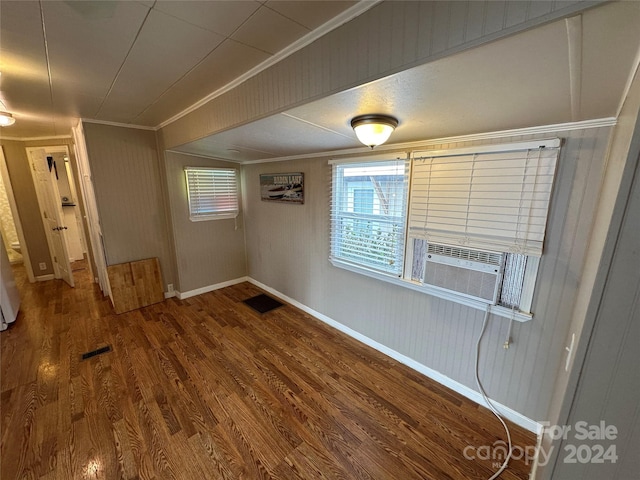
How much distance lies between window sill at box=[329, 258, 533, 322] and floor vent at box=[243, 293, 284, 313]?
1283mm

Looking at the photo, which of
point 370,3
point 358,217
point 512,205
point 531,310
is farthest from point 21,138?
point 531,310

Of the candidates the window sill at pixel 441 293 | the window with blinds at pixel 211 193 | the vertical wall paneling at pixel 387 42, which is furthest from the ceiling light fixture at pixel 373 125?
the window with blinds at pixel 211 193

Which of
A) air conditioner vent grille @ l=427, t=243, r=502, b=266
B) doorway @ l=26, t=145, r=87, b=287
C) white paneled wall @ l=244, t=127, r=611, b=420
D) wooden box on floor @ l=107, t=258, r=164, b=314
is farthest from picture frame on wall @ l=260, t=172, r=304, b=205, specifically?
doorway @ l=26, t=145, r=87, b=287

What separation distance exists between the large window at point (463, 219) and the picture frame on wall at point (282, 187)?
2.51 feet

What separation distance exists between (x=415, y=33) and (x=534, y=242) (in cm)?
144

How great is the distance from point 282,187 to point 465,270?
2.28m

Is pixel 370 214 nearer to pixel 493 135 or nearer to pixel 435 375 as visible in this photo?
pixel 493 135

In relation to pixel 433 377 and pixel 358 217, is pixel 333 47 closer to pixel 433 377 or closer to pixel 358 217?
pixel 358 217

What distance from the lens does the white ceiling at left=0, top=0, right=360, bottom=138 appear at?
106 centimetres

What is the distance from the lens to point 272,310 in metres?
3.36

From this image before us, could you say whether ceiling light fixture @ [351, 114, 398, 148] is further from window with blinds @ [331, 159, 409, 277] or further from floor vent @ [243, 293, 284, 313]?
floor vent @ [243, 293, 284, 313]

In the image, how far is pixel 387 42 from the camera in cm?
94

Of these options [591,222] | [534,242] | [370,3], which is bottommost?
[534,242]

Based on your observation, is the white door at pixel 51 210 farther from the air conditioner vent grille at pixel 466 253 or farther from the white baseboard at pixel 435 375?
the air conditioner vent grille at pixel 466 253
